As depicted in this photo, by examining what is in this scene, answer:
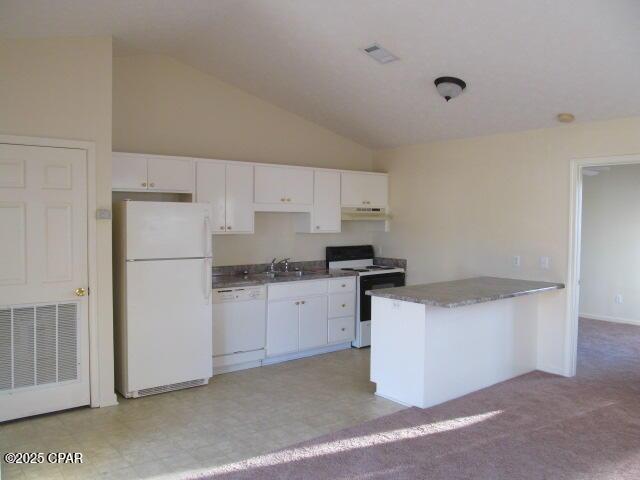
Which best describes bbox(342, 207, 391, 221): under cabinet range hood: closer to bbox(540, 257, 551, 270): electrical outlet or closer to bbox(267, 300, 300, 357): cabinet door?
bbox(267, 300, 300, 357): cabinet door

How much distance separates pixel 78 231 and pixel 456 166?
149 inches

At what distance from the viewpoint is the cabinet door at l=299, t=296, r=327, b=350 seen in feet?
17.1

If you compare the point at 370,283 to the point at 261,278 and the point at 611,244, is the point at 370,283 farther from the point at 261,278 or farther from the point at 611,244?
the point at 611,244

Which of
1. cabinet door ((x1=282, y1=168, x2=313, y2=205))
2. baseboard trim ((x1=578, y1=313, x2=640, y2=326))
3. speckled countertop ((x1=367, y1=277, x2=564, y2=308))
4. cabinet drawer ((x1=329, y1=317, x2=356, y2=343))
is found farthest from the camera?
baseboard trim ((x1=578, y1=313, x2=640, y2=326))

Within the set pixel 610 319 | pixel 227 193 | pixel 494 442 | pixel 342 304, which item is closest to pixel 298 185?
pixel 227 193

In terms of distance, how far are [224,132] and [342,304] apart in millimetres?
2213

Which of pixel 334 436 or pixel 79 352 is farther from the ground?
pixel 79 352

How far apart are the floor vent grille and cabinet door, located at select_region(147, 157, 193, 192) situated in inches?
66.6

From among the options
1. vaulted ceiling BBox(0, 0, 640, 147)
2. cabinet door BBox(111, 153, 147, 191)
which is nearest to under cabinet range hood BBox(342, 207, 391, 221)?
vaulted ceiling BBox(0, 0, 640, 147)

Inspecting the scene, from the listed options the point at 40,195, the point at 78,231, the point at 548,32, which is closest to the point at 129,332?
the point at 78,231

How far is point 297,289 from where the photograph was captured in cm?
516

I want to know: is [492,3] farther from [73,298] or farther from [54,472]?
[54,472]

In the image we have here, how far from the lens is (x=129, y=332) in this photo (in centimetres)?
401

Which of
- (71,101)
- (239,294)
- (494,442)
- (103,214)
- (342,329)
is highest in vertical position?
(71,101)
